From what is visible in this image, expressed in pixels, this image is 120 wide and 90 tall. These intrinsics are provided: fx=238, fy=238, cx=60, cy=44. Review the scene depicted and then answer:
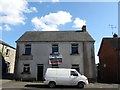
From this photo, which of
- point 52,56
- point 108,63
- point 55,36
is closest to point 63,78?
point 52,56

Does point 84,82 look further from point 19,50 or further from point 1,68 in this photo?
point 1,68

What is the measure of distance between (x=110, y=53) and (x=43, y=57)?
10.9 m

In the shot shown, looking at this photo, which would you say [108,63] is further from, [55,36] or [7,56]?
[7,56]

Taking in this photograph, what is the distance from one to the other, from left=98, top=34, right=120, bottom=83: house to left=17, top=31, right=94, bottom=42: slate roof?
15.7 feet

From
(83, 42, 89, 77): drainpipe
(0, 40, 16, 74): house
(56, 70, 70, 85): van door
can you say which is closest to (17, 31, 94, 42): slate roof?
(83, 42, 89, 77): drainpipe

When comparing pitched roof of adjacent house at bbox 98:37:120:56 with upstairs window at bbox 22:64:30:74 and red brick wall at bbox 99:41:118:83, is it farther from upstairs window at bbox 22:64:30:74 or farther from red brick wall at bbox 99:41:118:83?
upstairs window at bbox 22:64:30:74

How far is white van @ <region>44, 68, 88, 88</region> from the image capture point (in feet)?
81.7

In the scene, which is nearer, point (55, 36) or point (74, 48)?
point (74, 48)

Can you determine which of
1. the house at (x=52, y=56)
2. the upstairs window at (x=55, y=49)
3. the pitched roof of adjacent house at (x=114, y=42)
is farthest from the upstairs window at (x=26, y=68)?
the pitched roof of adjacent house at (x=114, y=42)

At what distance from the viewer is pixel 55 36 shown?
35.9m

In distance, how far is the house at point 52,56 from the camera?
33781 mm

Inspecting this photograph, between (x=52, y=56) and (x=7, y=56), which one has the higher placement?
(x=7, y=56)

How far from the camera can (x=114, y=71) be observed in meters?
36.2

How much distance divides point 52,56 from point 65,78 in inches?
364
